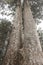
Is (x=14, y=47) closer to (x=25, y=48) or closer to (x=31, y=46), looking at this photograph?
(x=25, y=48)

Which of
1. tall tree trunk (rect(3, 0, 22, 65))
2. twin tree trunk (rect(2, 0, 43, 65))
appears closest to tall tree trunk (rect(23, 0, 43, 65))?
twin tree trunk (rect(2, 0, 43, 65))

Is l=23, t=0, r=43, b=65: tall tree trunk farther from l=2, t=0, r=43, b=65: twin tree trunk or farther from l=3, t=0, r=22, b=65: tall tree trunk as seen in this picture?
l=3, t=0, r=22, b=65: tall tree trunk

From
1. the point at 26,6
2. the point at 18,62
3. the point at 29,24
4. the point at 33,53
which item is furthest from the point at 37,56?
the point at 26,6

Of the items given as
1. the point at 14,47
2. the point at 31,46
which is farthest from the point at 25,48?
the point at 14,47

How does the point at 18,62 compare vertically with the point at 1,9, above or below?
below

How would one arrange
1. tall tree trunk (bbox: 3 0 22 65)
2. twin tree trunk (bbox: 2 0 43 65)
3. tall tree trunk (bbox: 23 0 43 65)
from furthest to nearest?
tall tree trunk (bbox: 3 0 22 65), twin tree trunk (bbox: 2 0 43 65), tall tree trunk (bbox: 23 0 43 65)

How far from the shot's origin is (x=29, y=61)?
23.4 feet

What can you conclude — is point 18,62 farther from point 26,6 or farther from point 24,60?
point 26,6

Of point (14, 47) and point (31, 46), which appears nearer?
point (31, 46)

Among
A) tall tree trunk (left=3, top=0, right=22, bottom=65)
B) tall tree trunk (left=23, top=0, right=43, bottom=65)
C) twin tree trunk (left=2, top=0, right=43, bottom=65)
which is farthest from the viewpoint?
tall tree trunk (left=3, top=0, right=22, bottom=65)

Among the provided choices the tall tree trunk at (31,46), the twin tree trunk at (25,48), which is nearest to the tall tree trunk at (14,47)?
the twin tree trunk at (25,48)

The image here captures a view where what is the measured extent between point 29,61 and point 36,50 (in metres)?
0.88

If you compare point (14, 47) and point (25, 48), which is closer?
point (25, 48)

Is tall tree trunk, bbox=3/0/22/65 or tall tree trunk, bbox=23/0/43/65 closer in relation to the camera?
tall tree trunk, bbox=23/0/43/65
